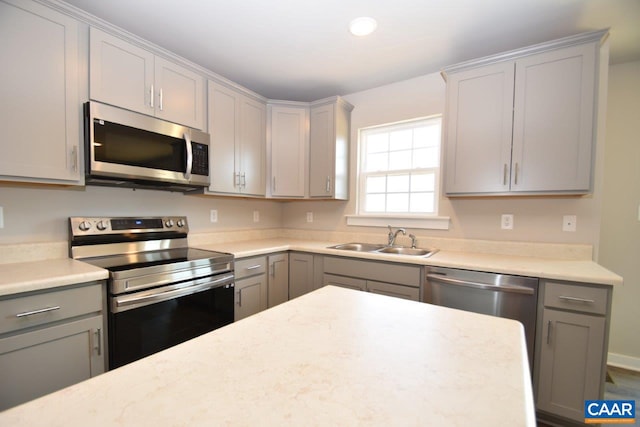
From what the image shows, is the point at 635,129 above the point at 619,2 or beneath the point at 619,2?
beneath

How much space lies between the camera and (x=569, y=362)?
1.57m

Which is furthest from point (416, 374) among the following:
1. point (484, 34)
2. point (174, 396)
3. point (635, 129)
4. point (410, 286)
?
point (635, 129)

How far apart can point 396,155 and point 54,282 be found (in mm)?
2685

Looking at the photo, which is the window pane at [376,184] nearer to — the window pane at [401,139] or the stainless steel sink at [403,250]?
the window pane at [401,139]

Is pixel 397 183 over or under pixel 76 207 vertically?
over

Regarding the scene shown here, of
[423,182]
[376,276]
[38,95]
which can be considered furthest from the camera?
[423,182]

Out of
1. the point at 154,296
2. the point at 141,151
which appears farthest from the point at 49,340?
the point at 141,151

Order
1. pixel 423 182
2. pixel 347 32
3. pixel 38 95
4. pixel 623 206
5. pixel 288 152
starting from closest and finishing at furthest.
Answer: pixel 38 95 → pixel 347 32 → pixel 623 206 → pixel 423 182 → pixel 288 152

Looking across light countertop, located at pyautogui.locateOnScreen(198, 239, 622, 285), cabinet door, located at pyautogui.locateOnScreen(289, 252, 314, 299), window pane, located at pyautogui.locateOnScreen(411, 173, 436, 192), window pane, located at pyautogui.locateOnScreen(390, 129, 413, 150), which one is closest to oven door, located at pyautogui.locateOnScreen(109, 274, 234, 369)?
light countertop, located at pyautogui.locateOnScreen(198, 239, 622, 285)

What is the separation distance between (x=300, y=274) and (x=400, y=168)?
1.43 metres

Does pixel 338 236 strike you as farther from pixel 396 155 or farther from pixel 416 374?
pixel 416 374

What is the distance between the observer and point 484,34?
76.8 inches

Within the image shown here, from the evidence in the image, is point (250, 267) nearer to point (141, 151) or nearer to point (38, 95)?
point (141, 151)

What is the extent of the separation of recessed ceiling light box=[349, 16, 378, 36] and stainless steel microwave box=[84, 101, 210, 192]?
136 centimetres
